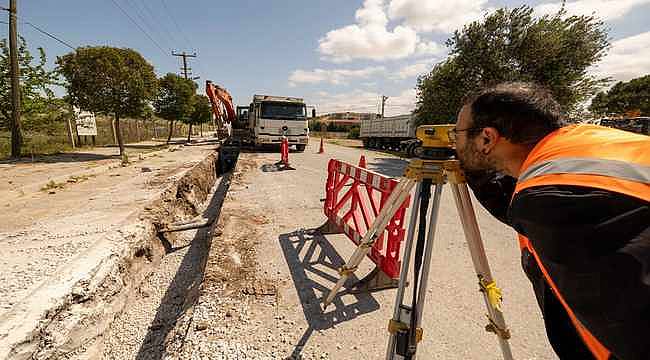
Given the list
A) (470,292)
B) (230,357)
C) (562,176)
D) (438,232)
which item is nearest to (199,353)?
(230,357)

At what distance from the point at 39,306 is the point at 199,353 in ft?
5.05

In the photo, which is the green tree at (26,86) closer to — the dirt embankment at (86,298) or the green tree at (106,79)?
the green tree at (106,79)

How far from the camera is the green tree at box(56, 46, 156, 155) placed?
40.9 ft

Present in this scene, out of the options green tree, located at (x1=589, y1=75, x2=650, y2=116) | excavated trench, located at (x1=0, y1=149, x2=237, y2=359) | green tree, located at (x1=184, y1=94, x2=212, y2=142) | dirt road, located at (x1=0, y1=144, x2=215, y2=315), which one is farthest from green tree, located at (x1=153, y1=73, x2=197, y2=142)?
green tree, located at (x1=589, y1=75, x2=650, y2=116)

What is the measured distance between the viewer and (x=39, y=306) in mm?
2396

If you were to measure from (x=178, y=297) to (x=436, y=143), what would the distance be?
3752 millimetres

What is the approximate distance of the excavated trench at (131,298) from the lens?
241 centimetres

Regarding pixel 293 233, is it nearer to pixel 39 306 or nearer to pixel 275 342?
pixel 275 342

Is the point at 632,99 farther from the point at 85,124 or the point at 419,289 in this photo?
the point at 85,124

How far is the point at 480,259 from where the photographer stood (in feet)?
5.45

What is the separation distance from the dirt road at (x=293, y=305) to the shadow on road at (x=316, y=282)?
0.04ft

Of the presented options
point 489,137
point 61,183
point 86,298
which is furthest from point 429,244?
A: point 61,183

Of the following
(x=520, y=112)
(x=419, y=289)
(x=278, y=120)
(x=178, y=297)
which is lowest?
(x=178, y=297)

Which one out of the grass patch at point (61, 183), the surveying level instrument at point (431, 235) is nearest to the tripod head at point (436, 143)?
the surveying level instrument at point (431, 235)
